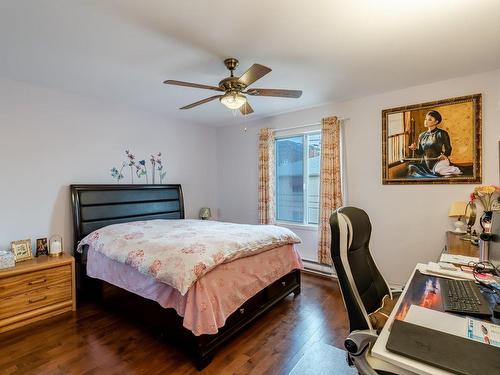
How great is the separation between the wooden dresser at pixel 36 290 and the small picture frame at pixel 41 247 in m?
0.09

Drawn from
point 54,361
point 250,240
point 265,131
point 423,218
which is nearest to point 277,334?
point 250,240

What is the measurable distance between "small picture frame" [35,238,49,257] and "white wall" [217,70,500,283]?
3115 mm

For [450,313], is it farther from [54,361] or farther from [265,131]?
[265,131]

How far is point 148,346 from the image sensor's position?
2.22m

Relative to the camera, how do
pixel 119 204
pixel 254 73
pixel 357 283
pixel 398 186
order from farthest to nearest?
pixel 119 204 < pixel 398 186 < pixel 254 73 < pixel 357 283

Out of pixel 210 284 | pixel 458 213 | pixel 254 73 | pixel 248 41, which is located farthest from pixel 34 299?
pixel 458 213

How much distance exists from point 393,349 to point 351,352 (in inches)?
11.3

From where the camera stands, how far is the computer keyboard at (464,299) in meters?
1.10

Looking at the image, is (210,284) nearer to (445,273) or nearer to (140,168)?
(445,273)

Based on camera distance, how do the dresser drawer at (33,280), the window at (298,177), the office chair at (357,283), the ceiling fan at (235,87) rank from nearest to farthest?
the office chair at (357,283)
the ceiling fan at (235,87)
the dresser drawer at (33,280)
the window at (298,177)

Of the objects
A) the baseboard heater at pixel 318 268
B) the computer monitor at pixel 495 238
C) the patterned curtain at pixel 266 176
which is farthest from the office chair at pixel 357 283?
the patterned curtain at pixel 266 176

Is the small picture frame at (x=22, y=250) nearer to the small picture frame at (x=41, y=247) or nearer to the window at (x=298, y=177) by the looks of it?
the small picture frame at (x=41, y=247)

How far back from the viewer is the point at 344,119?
360 cm

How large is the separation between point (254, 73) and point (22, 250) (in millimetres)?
2954
